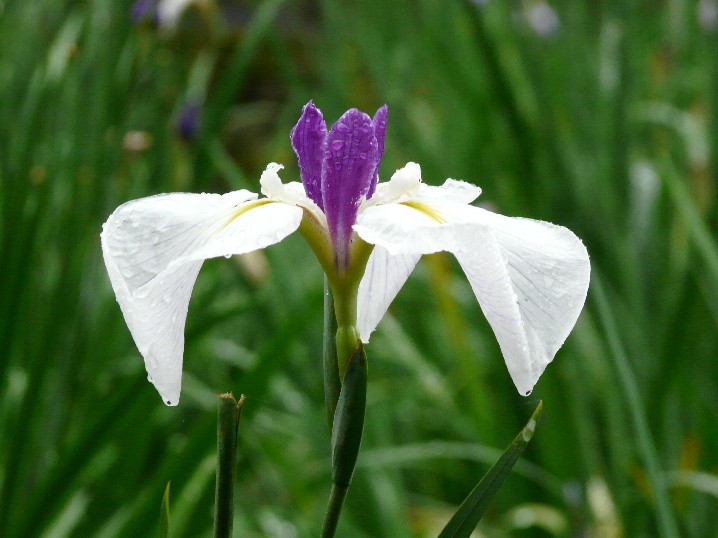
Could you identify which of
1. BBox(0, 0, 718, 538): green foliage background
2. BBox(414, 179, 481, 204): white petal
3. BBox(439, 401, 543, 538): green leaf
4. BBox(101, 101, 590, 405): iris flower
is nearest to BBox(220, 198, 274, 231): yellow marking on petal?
BBox(101, 101, 590, 405): iris flower

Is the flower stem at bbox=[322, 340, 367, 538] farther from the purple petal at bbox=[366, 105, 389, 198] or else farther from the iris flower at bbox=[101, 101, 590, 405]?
the purple petal at bbox=[366, 105, 389, 198]

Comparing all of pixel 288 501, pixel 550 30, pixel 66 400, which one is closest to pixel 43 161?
pixel 66 400

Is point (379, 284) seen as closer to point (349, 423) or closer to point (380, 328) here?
point (349, 423)

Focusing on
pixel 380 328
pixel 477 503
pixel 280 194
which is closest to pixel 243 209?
pixel 280 194

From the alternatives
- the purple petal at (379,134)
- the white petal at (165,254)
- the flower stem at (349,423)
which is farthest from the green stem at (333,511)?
the purple petal at (379,134)

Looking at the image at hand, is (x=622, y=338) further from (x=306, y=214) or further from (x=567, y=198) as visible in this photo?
(x=306, y=214)

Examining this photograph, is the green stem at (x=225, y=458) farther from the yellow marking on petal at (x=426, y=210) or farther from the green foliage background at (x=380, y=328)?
the green foliage background at (x=380, y=328)

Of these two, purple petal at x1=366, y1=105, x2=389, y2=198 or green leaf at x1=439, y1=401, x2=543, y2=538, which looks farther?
purple petal at x1=366, y1=105, x2=389, y2=198
